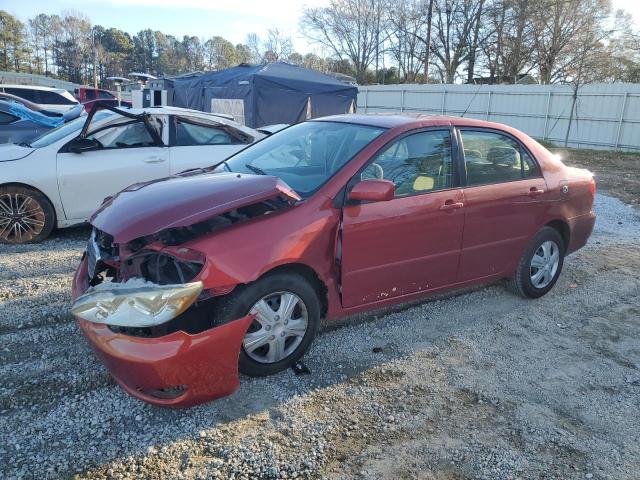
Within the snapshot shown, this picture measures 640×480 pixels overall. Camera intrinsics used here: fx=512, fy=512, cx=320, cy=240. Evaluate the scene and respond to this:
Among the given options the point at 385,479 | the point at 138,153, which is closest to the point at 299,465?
the point at 385,479

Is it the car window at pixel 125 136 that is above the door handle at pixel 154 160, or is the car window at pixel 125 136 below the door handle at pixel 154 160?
above

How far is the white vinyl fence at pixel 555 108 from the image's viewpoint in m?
18.8

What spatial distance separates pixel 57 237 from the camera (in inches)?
243

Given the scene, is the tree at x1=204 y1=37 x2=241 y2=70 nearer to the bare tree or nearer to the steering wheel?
the bare tree

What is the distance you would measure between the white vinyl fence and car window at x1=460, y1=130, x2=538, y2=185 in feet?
44.5

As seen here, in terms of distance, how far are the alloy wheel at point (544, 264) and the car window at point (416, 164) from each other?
1.37 meters

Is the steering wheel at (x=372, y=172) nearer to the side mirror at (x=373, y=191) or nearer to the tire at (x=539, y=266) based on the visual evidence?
the side mirror at (x=373, y=191)

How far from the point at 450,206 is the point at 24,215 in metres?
4.64

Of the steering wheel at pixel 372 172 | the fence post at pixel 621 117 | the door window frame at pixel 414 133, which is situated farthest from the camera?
the fence post at pixel 621 117

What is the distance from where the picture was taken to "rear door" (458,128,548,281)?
13.4 ft

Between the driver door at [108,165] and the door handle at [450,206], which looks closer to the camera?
the door handle at [450,206]

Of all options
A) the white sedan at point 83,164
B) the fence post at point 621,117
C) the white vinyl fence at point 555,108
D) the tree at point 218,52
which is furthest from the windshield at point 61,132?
the tree at point 218,52

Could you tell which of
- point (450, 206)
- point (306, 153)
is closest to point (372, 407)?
point (450, 206)

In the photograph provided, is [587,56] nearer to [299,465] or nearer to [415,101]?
[415,101]
